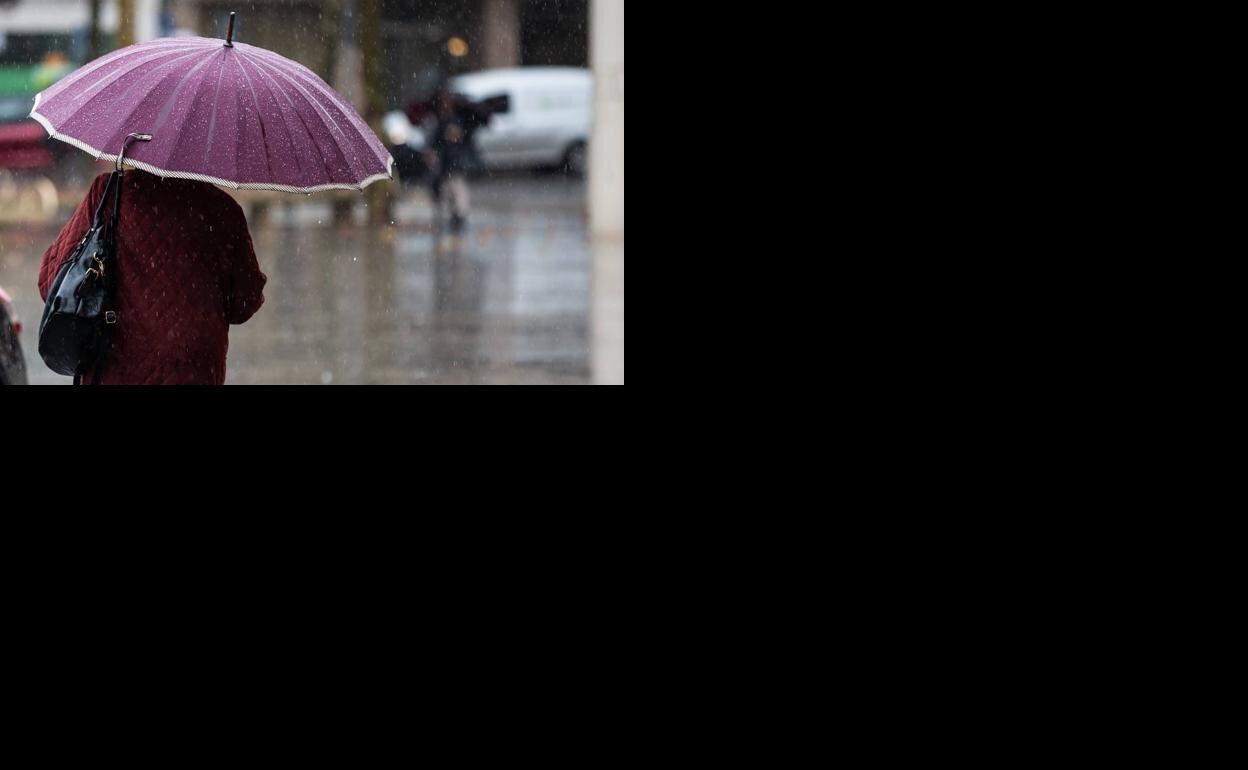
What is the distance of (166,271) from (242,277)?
0.19m

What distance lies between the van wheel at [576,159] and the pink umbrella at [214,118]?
21678mm

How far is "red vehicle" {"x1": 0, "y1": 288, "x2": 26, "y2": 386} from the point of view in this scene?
4605mm

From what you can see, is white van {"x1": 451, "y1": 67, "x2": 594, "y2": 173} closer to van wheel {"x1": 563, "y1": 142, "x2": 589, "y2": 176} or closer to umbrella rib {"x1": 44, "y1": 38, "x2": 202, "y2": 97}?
van wheel {"x1": 563, "y1": 142, "x2": 589, "y2": 176}

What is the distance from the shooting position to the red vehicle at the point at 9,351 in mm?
4605

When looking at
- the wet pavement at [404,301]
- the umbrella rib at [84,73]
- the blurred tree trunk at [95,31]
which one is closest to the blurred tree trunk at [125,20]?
the blurred tree trunk at [95,31]

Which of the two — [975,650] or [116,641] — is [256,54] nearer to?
[116,641]

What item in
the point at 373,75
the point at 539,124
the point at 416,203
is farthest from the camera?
the point at 539,124

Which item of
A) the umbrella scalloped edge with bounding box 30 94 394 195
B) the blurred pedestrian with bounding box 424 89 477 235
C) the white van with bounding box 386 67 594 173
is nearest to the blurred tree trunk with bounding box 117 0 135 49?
the blurred pedestrian with bounding box 424 89 477 235

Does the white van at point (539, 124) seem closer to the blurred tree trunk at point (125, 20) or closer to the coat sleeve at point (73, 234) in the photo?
the blurred tree trunk at point (125, 20)

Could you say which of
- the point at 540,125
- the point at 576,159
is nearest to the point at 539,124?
the point at 540,125

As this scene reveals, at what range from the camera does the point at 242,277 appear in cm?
399

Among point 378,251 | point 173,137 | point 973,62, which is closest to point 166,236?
point 173,137

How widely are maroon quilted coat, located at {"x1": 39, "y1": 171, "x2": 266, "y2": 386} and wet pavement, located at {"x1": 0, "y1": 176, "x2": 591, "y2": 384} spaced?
5060 millimetres

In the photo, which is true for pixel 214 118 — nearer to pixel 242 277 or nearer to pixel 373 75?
pixel 242 277
